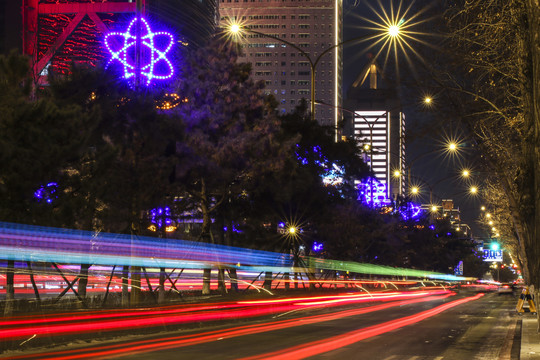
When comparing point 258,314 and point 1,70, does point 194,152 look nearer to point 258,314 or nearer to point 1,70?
point 258,314

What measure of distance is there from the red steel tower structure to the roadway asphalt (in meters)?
62.3

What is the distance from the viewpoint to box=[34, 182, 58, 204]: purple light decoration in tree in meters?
22.7

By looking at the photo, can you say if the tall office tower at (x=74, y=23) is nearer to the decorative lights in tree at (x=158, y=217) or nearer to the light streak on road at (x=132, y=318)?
the decorative lights in tree at (x=158, y=217)

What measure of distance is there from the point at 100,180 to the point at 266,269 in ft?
70.4

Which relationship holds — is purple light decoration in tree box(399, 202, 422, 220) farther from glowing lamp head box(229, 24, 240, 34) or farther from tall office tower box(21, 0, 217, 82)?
glowing lamp head box(229, 24, 240, 34)

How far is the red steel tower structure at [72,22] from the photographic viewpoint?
82.1 meters

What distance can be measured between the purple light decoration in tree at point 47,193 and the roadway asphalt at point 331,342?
534cm

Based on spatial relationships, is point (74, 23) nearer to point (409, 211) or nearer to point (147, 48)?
point (147, 48)

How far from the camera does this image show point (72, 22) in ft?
269

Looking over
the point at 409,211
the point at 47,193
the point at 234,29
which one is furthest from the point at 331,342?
the point at 409,211

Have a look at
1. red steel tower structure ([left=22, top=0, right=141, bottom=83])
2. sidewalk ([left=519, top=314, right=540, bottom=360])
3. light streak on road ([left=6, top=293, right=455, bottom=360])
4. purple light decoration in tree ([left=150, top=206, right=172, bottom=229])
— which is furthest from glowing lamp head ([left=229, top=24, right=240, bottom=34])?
red steel tower structure ([left=22, top=0, right=141, bottom=83])

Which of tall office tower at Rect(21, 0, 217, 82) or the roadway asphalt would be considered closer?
the roadway asphalt

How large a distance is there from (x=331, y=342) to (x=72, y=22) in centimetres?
7103

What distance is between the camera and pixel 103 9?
84.6 m
